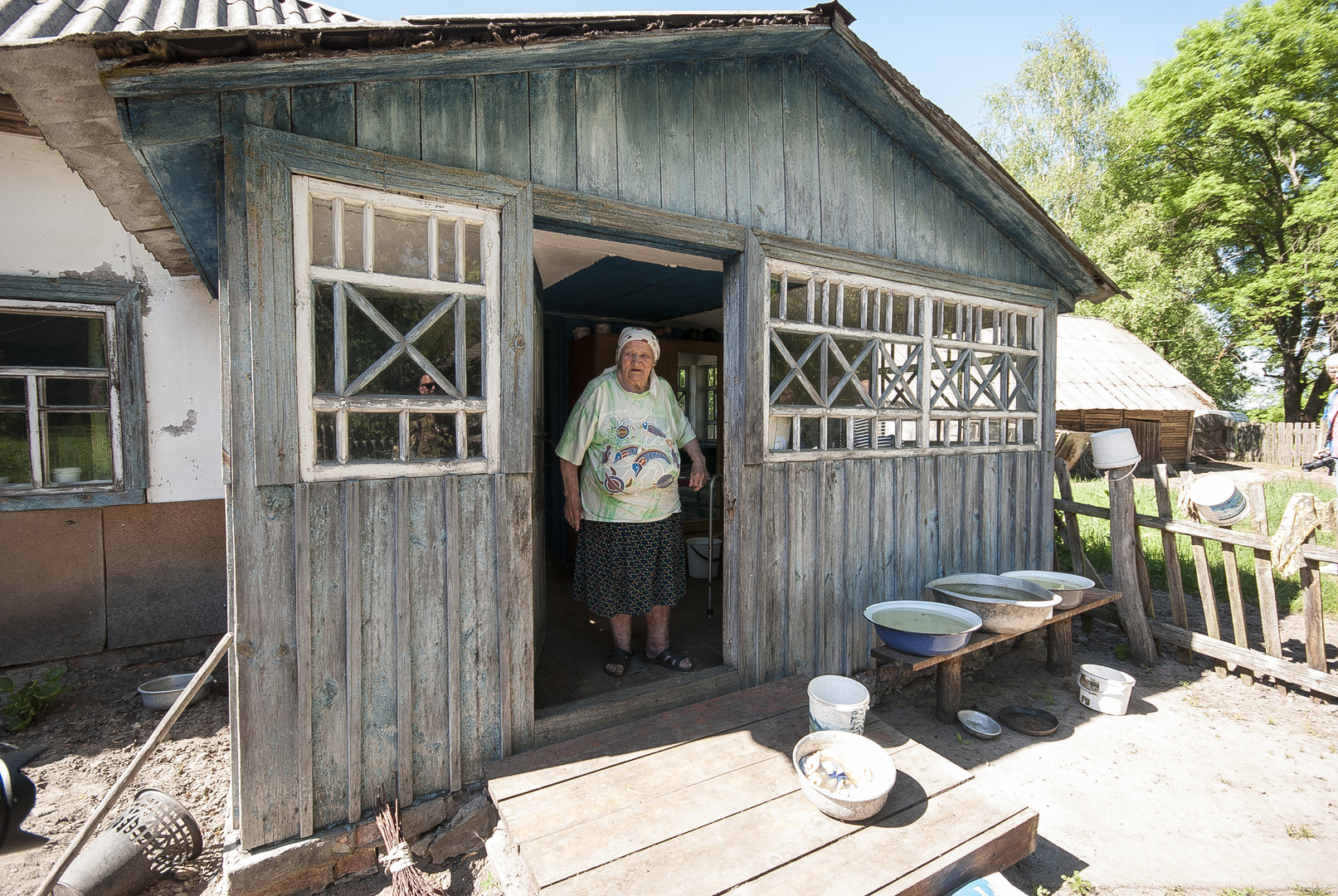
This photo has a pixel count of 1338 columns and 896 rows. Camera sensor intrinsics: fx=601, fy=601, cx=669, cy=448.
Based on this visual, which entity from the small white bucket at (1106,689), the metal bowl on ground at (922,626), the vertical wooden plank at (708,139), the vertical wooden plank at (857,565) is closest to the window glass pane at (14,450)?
the vertical wooden plank at (708,139)

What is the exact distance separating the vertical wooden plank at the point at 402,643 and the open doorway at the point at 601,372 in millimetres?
828

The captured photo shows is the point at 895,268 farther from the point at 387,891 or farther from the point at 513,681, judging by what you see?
the point at 387,891

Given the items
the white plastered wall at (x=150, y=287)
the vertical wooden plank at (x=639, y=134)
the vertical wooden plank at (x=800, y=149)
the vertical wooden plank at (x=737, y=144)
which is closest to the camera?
the vertical wooden plank at (x=639, y=134)

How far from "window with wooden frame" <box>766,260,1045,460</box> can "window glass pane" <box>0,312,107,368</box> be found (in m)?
4.64

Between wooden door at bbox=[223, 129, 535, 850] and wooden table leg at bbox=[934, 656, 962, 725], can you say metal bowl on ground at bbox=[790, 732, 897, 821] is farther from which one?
wooden table leg at bbox=[934, 656, 962, 725]

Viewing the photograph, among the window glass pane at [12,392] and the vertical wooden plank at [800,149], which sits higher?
the vertical wooden plank at [800,149]

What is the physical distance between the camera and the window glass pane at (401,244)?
2.46 metres

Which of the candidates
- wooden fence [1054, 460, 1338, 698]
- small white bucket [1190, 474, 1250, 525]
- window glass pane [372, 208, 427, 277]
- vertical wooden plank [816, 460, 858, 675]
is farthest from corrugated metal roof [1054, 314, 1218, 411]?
window glass pane [372, 208, 427, 277]

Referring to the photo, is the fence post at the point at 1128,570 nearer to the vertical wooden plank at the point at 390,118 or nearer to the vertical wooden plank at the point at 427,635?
the vertical wooden plank at the point at 427,635

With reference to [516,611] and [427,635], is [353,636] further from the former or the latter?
[516,611]

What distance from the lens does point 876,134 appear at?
3.97 meters

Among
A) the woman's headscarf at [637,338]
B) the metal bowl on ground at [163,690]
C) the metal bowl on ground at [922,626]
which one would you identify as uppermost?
the woman's headscarf at [637,338]

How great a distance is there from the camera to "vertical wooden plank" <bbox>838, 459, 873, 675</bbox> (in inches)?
153

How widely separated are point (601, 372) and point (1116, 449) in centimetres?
449
